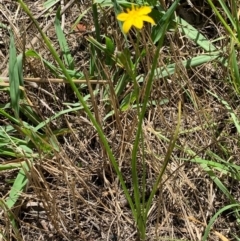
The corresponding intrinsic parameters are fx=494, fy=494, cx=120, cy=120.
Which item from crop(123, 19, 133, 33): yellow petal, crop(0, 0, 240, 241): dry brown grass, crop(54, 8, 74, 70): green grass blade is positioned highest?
crop(123, 19, 133, 33): yellow petal

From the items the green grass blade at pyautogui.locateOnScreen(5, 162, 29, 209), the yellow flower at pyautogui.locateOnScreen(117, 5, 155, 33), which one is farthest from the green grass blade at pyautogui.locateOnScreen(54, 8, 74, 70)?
the yellow flower at pyautogui.locateOnScreen(117, 5, 155, 33)

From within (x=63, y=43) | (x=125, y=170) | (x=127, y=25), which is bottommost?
(x=125, y=170)

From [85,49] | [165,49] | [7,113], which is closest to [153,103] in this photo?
[165,49]

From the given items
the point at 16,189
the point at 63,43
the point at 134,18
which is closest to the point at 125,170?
the point at 16,189

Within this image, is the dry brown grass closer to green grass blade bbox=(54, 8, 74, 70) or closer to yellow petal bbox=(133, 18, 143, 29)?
green grass blade bbox=(54, 8, 74, 70)

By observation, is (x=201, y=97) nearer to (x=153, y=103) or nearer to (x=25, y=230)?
(x=153, y=103)

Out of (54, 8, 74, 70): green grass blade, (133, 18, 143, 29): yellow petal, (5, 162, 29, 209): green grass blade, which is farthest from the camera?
(54, 8, 74, 70): green grass blade

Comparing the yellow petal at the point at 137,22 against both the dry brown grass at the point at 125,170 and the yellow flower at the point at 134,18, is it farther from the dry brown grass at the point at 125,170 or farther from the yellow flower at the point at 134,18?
the dry brown grass at the point at 125,170

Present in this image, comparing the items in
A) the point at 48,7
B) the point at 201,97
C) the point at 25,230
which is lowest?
the point at 25,230

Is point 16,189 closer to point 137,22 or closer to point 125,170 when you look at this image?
point 125,170

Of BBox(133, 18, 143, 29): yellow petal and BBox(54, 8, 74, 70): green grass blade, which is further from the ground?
→ BBox(133, 18, 143, 29): yellow petal

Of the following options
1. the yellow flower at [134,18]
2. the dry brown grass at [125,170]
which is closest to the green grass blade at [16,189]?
the dry brown grass at [125,170]
